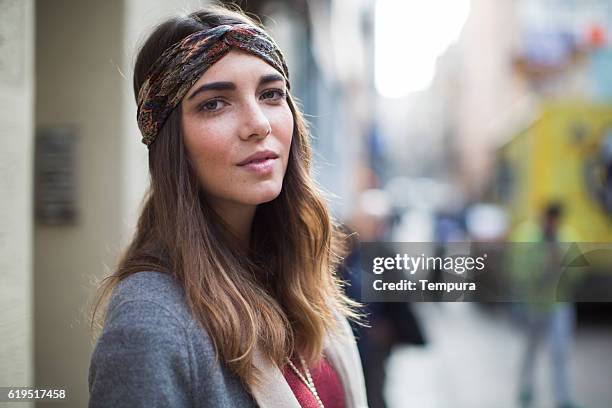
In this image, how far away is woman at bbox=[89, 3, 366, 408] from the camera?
113cm

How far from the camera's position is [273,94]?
1493 millimetres

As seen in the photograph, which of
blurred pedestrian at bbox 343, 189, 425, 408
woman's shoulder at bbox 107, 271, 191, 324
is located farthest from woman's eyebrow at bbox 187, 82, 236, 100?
blurred pedestrian at bbox 343, 189, 425, 408

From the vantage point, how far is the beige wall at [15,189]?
2.31 meters

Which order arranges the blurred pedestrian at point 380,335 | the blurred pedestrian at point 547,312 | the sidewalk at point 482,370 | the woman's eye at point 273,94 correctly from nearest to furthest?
1. the woman's eye at point 273,94
2. the blurred pedestrian at point 380,335
3. the blurred pedestrian at point 547,312
4. the sidewalk at point 482,370

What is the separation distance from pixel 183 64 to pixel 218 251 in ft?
Result: 1.57

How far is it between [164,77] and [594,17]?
1364 centimetres

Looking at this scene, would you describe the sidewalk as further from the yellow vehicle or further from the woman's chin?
the woman's chin

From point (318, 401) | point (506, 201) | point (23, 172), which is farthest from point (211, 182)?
→ point (506, 201)

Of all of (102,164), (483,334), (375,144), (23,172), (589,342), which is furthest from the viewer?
(375,144)

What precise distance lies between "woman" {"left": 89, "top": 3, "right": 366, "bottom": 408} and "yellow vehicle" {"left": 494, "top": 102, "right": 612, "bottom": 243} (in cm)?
567

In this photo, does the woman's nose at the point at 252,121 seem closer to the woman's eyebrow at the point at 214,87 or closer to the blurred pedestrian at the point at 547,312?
the woman's eyebrow at the point at 214,87

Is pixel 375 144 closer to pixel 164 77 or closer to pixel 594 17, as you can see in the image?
pixel 594 17

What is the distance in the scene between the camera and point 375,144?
84.6ft

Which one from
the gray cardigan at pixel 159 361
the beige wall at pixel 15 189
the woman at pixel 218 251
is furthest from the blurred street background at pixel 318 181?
the gray cardigan at pixel 159 361
